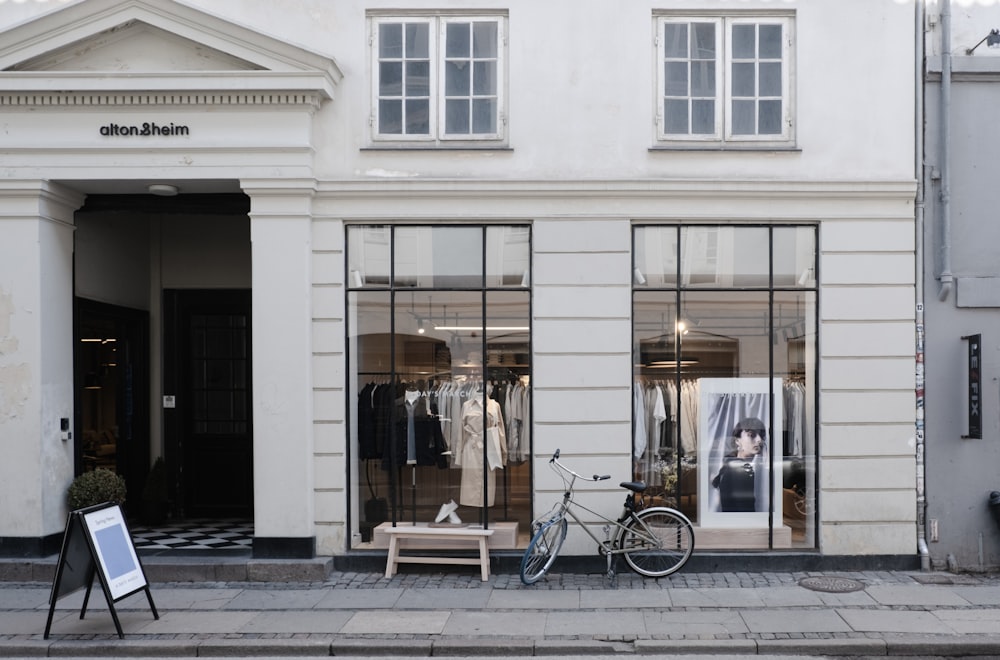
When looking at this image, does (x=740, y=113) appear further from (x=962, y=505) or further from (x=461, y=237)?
(x=962, y=505)

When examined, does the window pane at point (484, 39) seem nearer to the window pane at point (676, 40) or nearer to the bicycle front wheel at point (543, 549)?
the window pane at point (676, 40)

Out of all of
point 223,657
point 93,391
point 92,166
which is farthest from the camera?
point 93,391

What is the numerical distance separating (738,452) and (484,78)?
5.32 m

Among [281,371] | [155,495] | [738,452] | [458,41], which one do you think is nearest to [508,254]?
[458,41]

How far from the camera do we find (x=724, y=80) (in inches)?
408

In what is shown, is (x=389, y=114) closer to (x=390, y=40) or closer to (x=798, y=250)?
(x=390, y=40)

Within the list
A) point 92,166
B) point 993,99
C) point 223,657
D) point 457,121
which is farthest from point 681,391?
point 92,166

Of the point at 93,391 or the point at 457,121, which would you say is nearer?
the point at 457,121

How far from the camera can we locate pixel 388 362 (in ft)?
34.7

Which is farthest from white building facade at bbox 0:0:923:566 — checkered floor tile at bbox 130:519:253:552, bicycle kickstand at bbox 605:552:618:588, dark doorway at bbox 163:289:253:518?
dark doorway at bbox 163:289:253:518

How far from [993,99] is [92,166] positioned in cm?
1029

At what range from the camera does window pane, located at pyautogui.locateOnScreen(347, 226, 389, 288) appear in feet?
34.3

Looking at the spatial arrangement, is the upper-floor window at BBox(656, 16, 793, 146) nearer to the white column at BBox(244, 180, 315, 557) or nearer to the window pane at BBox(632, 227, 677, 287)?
the window pane at BBox(632, 227, 677, 287)

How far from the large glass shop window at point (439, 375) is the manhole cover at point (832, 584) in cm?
317
